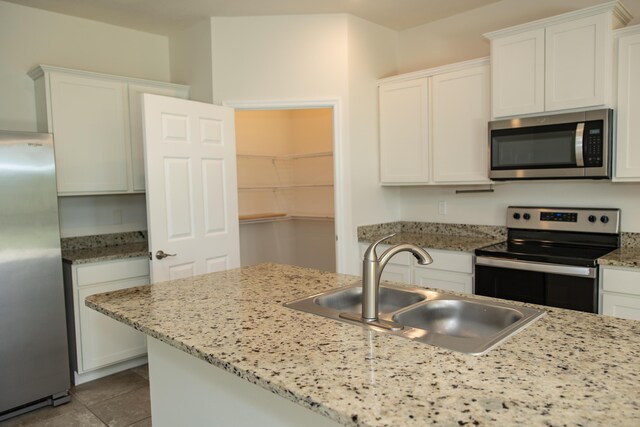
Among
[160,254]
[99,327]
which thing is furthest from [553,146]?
[99,327]

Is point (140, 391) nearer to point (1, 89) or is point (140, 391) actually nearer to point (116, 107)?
point (116, 107)

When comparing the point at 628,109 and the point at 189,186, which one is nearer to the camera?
the point at 628,109

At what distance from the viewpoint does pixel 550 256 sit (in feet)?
8.73

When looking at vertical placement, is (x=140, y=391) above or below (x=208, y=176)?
below

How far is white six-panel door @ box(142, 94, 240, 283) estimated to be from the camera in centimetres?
304

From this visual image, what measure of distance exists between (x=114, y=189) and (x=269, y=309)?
7.71 ft

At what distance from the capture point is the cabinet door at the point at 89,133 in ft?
10.4

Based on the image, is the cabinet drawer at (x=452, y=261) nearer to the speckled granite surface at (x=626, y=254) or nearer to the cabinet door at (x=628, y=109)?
the speckled granite surface at (x=626, y=254)

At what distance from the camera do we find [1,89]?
320cm

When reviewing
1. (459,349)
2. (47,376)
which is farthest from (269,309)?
(47,376)

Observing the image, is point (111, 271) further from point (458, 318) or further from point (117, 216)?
point (458, 318)

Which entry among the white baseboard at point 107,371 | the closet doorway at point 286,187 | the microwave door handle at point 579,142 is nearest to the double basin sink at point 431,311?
the microwave door handle at point 579,142

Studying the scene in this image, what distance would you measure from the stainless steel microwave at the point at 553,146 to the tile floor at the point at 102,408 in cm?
275

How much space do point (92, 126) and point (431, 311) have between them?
2814mm
